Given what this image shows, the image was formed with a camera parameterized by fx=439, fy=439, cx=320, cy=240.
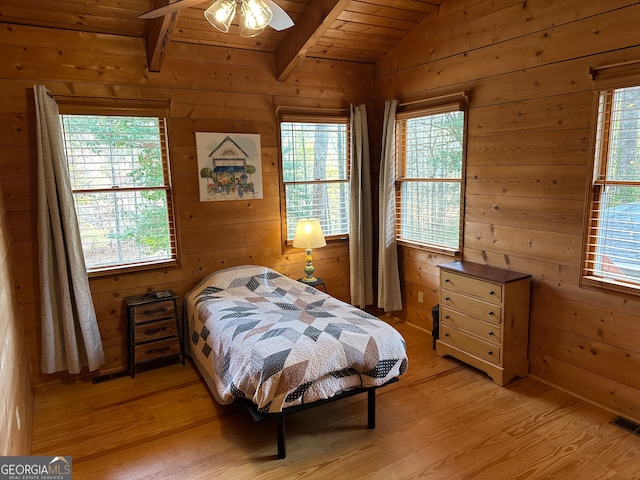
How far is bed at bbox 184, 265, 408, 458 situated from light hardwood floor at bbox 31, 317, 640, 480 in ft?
0.58

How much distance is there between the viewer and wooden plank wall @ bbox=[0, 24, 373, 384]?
299 cm

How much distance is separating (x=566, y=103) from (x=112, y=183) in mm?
3238

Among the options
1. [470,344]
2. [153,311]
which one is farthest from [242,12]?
[470,344]

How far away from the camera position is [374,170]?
14.7ft

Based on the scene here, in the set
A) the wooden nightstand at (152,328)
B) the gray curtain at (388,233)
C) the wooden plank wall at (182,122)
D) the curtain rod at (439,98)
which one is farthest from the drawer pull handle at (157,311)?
the curtain rod at (439,98)

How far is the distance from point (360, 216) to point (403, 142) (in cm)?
81

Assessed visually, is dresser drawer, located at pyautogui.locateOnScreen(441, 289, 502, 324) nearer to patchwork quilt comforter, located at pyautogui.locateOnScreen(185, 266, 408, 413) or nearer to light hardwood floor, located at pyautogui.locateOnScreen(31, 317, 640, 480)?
light hardwood floor, located at pyautogui.locateOnScreen(31, 317, 640, 480)

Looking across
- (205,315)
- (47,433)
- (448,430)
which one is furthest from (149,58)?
(448,430)

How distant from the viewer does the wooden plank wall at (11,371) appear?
1916mm

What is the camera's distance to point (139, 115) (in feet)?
11.0

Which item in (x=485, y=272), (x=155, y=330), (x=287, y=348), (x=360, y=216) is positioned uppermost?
(x=360, y=216)

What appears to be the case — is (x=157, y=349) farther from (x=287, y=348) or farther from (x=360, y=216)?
(x=360, y=216)

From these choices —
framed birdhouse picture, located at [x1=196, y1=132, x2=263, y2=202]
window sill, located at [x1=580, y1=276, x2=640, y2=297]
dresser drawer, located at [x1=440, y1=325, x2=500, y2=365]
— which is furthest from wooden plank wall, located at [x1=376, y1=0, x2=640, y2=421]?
framed birdhouse picture, located at [x1=196, y1=132, x2=263, y2=202]

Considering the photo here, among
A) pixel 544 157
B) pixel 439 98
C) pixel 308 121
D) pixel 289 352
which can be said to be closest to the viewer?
pixel 289 352
